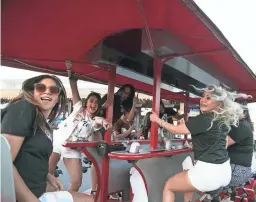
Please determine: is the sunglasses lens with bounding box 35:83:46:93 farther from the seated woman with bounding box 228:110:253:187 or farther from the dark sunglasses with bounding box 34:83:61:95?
the seated woman with bounding box 228:110:253:187

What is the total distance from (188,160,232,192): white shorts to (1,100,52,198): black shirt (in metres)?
1.48

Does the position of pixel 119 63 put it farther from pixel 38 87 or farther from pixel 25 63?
pixel 38 87

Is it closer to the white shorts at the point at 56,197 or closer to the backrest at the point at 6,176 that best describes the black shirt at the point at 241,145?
the white shorts at the point at 56,197

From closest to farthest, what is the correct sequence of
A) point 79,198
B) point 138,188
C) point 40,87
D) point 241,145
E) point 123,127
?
1. point 40,87
2. point 79,198
3. point 138,188
4. point 241,145
5. point 123,127

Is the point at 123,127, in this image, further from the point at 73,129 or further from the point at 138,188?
the point at 138,188

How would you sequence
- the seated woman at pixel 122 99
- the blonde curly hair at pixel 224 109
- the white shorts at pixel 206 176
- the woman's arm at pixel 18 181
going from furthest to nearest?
the seated woman at pixel 122 99
the blonde curly hair at pixel 224 109
the white shorts at pixel 206 176
the woman's arm at pixel 18 181

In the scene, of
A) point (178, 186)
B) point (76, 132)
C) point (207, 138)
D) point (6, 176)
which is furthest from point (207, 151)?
point (6, 176)

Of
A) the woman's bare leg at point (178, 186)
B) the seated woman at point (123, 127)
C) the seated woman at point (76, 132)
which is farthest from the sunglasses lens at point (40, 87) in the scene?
the seated woman at point (123, 127)

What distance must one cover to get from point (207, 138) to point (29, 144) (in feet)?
5.72

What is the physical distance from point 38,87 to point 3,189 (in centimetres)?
74

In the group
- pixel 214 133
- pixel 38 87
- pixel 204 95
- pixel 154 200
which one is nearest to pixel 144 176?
pixel 154 200

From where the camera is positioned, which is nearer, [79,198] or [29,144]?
[29,144]

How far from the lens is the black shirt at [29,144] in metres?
1.37

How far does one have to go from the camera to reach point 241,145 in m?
3.51
